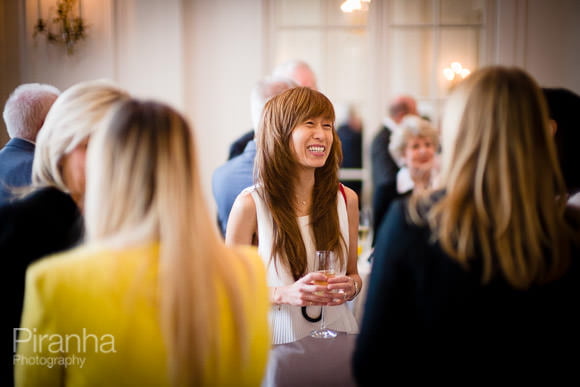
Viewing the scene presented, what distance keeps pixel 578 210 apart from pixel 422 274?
0.40 meters

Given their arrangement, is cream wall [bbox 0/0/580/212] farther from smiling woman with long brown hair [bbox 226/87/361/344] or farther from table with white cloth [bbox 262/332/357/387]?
table with white cloth [bbox 262/332/357/387]

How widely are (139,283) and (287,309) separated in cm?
91

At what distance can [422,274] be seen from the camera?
1070 mm

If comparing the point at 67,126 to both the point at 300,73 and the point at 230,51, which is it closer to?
the point at 300,73

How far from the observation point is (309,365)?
1735mm

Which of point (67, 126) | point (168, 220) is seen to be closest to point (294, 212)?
point (67, 126)

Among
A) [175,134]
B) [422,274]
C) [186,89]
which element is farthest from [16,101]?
[186,89]

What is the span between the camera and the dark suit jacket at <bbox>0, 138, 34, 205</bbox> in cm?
197

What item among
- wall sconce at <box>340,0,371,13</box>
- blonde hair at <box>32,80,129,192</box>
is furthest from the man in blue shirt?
wall sconce at <box>340,0,371,13</box>

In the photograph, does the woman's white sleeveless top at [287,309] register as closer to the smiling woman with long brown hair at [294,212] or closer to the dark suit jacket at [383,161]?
the smiling woman with long brown hair at [294,212]

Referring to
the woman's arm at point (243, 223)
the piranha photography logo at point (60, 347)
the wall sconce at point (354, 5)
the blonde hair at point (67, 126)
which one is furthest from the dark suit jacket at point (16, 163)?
the wall sconce at point (354, 5)

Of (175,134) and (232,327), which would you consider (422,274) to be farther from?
(175,134)

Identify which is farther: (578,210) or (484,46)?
(484,46)

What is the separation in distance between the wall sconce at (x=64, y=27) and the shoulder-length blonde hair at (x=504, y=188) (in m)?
4.48
